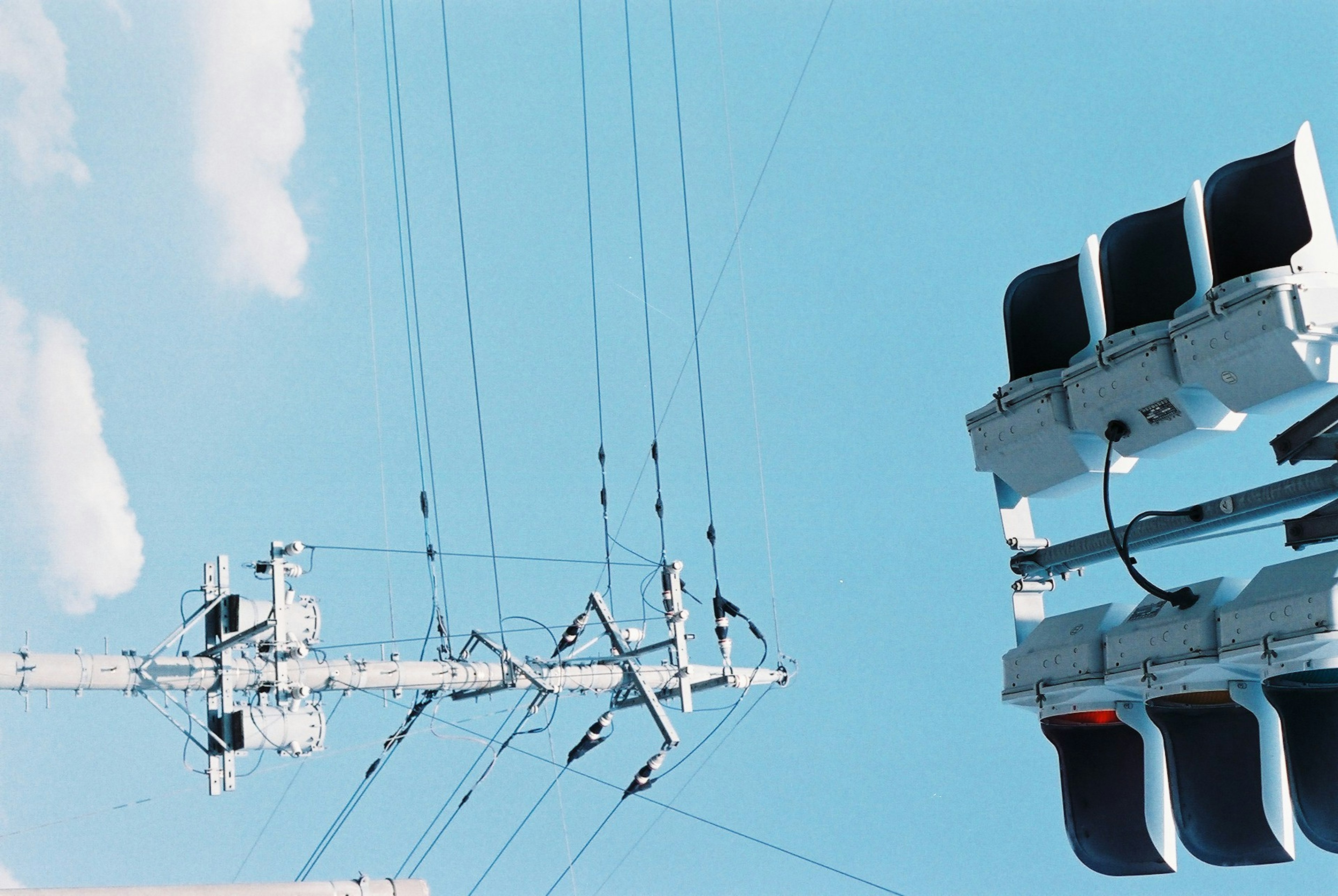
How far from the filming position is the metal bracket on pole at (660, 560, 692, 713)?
16219mm

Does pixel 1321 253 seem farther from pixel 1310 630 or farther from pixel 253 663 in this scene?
pixel 253 663

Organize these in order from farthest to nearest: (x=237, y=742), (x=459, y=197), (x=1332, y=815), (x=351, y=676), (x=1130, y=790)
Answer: (x=459, y=197) < (x=351, y=676) < (x=237, y=742) < (x=1130, y=790) < (x=1332, y=815)

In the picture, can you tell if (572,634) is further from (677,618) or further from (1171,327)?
(1171,327)

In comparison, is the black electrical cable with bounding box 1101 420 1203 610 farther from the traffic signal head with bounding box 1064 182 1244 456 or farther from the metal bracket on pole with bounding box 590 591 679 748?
the metal bracket on pole with bounding box 590 591 679 748

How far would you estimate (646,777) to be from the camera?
1509cm

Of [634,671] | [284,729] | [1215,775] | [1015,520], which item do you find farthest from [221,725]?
[1215,775]

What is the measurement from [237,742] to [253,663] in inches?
31.5

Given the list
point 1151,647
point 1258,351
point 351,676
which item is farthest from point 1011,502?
point 351,676

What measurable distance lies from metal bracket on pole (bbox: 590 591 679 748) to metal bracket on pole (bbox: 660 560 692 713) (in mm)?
171

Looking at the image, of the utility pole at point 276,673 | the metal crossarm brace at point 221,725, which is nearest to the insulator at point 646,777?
the utility pole at point 276,673

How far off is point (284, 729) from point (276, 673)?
0.53 meters

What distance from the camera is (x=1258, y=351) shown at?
8.90m

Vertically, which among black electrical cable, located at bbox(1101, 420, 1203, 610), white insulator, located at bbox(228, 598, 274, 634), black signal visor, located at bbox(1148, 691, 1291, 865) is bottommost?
black signal visor, located at bbox(1148, 691, 1291, 865)

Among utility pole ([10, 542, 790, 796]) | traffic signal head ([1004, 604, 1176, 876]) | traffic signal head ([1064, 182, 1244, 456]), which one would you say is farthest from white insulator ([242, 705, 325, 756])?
traffic signal head ([1064, 182, 1244, 456])
